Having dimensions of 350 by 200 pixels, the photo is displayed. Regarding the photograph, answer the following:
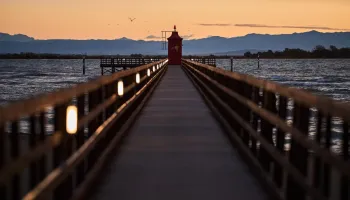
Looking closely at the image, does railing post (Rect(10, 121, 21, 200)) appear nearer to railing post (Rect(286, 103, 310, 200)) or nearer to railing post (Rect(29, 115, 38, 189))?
railing post (Rect(29, 115, 38, 189))

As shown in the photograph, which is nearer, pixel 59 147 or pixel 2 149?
pixel 2 149

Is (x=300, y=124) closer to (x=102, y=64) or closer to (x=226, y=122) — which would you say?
(x=226, y=122)

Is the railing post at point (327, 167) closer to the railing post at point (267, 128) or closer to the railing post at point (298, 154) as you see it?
the railing post at point (298, 154)

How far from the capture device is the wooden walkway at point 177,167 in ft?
24.8

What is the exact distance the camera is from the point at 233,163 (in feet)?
31.3

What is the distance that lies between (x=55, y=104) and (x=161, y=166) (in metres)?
3.77

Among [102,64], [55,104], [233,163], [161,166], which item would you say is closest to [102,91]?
[161,166]

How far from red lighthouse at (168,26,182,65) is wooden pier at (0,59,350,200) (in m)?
68.9

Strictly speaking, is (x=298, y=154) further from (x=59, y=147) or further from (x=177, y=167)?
(x=177, y=167)

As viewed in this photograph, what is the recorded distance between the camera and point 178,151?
1062 cm

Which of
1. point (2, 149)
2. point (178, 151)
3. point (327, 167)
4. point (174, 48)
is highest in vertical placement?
point (174, 48)

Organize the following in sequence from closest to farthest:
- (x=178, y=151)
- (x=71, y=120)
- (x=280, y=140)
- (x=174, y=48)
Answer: (x=71, y=120) < (x=280, y=140) < (x=178, y=151) < (x=174, y=48)

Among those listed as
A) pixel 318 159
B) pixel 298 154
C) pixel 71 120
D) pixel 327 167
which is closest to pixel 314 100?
pixel 318 159

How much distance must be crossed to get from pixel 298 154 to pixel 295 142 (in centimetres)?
15
